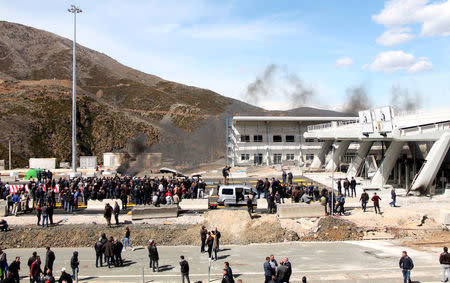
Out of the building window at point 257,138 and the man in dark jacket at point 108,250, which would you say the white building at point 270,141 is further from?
the man in dark jacket at point 108,250

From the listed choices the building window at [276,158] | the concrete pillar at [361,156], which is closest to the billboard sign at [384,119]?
the concrete pillar at [361,156]

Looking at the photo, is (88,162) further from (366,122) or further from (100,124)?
(366,122)

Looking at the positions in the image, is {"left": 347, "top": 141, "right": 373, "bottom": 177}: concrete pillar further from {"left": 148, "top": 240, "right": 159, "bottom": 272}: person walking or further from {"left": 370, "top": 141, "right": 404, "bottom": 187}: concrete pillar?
{"left": 148, "top": 240, "right": 159, "bottom": 272}: person walking

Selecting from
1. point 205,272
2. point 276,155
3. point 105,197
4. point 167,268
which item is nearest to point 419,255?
point 205,272

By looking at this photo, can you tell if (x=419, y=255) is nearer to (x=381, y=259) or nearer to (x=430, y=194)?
(x=381, y=259)

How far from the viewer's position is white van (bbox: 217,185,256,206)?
23.8 meters

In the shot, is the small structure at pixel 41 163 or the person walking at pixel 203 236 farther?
the small structure at pixel 41 163

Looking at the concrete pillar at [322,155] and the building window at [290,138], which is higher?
the building window at [290,138]

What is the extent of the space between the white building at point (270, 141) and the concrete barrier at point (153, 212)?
30.5 meters

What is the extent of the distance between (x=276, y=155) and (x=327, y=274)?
39.6 meters

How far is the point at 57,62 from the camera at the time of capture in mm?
179000

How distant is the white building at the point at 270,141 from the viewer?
52.9 metres

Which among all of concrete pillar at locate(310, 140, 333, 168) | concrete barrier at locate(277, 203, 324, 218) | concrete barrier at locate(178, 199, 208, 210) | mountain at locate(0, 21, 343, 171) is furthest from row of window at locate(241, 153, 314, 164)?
concrete barrier at locate(277, 203, 324, 218)

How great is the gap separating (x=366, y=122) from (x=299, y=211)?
15.3 m
